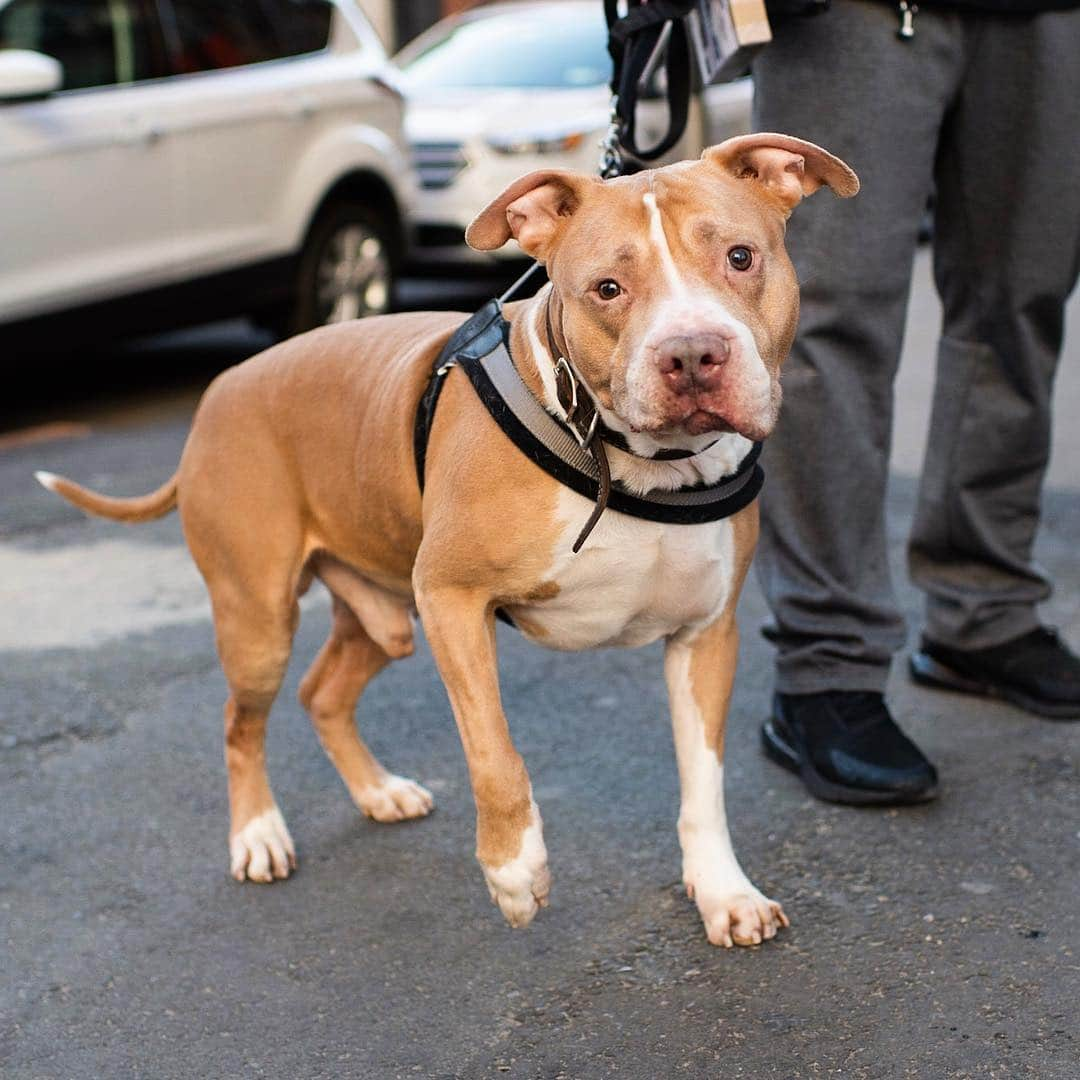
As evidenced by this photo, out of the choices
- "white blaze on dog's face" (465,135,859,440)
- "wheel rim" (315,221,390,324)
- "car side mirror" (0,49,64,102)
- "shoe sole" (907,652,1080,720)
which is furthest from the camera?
"wheel rim" (315,221,390,324)

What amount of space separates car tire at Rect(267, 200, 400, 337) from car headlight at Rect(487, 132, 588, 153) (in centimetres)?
100

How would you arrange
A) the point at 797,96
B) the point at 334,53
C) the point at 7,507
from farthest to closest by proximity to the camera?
the point at 334,53 < the point at 7,507 < the point at 797,96

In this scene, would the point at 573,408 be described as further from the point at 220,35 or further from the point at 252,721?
the point at 220,35

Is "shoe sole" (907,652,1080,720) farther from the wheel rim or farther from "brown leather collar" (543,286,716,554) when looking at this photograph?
the wheel rim

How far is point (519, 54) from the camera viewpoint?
33.7 feet

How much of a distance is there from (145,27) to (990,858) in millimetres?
5837

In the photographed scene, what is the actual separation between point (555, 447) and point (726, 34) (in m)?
1.10

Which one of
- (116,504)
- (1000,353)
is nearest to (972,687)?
(1000,353)

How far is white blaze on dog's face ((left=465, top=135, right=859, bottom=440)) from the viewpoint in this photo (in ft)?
8.21

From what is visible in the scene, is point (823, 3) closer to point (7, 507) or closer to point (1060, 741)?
point (1060, 741)

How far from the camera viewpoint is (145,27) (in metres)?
7.65

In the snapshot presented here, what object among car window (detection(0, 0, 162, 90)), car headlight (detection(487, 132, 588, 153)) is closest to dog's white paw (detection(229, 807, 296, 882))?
car window (detection(0, 0, 162, 90))

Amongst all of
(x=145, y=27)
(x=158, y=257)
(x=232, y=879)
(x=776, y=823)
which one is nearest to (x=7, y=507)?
(x=158, y=257)

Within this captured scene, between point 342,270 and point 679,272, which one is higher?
point 679,272
